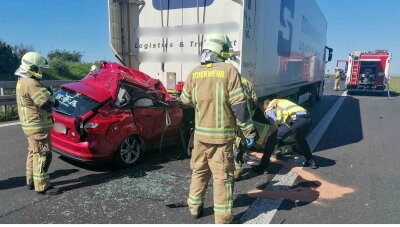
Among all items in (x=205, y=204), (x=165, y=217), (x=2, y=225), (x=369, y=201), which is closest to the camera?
(x=2, y=225)

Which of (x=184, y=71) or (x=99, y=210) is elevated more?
(x=184, y=71)

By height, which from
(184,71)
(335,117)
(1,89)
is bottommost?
(335,117)

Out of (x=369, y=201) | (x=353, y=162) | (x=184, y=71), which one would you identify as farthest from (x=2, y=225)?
(x=353, y=162)

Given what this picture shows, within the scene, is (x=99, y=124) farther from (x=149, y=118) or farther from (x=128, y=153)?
(x=149, y=118)

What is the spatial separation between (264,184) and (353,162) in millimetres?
2313

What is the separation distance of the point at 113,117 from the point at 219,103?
214 centimetres

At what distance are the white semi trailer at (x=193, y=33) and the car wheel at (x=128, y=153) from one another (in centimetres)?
169

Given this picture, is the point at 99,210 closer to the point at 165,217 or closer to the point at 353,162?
the point at 165,217

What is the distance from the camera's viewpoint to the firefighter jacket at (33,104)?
3.89 metres

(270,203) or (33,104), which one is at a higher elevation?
(33,104)

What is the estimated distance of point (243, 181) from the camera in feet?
15.7

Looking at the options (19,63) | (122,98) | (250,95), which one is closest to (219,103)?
(250,95)

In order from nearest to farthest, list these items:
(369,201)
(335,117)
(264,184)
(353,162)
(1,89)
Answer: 1. (369,201)
2. (264,184)
3. (353,162)
4. (1,89)
5. (335,117)

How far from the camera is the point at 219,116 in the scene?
323 centimetres
